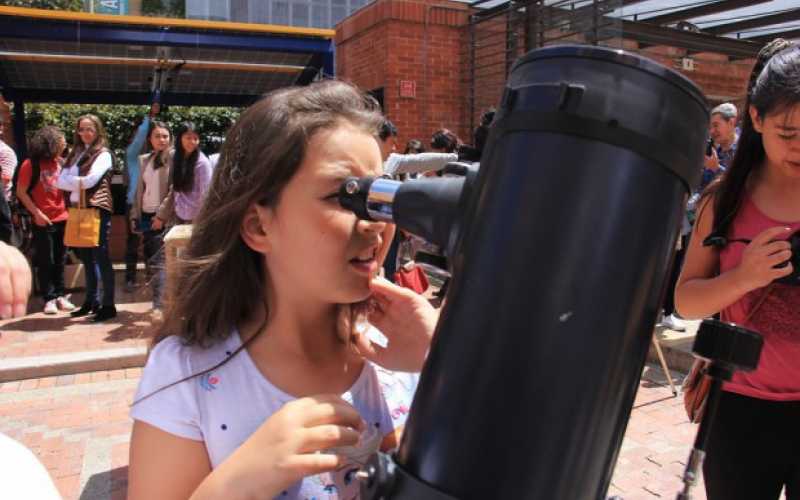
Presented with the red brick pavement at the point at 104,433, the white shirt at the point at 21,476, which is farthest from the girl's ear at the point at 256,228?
the red brick pavement at the point at 104,433

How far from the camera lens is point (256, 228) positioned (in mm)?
1137

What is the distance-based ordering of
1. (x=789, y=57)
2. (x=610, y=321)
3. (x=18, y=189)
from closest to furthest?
(x=610, y=321)
(x=789, y=57)
(x=18, y=189)

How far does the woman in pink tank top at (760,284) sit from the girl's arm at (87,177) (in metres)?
5.57

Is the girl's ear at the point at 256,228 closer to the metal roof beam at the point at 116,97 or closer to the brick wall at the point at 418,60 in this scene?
the brick wall at the point at 418,60

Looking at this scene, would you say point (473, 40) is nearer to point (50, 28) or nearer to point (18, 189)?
point (50, 28)

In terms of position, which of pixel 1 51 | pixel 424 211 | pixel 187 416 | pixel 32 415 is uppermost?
pixel 1 51

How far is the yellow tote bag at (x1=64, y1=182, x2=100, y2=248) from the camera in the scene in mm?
6090

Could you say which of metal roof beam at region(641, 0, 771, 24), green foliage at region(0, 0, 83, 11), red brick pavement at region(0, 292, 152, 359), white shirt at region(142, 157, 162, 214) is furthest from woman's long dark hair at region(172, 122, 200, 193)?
green foliage at region(0, 0, 83, 11)

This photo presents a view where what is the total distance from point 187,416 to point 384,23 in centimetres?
773

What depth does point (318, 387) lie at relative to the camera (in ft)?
3.83

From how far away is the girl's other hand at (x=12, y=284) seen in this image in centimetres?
86

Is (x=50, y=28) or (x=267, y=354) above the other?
(x=50, y=28)

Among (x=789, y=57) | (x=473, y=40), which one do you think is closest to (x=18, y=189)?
(x=473, y=40)

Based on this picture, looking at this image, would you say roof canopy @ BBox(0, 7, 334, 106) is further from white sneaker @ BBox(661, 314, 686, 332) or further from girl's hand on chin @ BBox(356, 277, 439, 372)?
girl's hand on chin @ BBox(356, 277, 439, 372)
